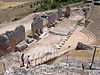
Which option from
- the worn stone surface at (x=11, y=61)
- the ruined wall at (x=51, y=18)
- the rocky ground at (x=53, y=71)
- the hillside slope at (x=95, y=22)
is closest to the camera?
the rocky ground at (x=53, y=71)

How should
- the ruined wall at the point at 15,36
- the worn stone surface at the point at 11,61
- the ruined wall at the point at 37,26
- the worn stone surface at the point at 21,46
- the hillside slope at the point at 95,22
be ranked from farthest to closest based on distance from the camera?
the hillside slope at the point at 95,22 → the ruined wall at the point at 37,26 → the worn stone surface at the point at 21,46 → the ruined wall at the point at 15,36 → the worn stone surface at the point at 11,61

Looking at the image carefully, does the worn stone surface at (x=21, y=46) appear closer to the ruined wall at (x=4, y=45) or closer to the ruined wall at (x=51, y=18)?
the ruined wall at (x=4, y=45)

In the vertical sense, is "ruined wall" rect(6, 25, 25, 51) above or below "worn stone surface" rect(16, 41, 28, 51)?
above

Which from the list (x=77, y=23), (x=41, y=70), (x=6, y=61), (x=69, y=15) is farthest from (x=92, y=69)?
(x=69, y=15)

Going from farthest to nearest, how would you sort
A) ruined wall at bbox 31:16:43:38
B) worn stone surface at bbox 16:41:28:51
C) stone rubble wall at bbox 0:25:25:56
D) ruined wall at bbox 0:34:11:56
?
1. ruined wall at bbox 31:16:43:38
2. worn stone surface at bbox 16:41:28:51
3. stone rubble wall at bbox 0:25:25:56
4. ruined wall at bbox 0:34:11:56

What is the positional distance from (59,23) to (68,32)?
4.71 metres

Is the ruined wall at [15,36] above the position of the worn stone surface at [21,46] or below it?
above

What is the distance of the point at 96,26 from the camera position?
3594cm

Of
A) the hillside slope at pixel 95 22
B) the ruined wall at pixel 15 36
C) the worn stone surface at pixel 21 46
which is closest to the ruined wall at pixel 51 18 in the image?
the hillside slope at pixel 95 22

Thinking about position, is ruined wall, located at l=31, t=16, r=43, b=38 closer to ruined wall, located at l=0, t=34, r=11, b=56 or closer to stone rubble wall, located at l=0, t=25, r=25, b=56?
stone rubble wall, located at l=0, t=25, r=25, b=56

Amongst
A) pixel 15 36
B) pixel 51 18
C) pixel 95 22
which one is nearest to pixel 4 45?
pixel 15 36

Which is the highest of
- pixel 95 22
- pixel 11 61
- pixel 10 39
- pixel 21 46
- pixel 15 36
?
pixel 15 36

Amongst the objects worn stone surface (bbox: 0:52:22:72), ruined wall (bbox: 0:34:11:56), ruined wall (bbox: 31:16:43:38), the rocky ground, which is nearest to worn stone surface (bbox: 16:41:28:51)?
ruined wall (bbox: 0:34:11:56)

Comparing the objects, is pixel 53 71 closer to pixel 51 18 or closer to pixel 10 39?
pixel 10 39
